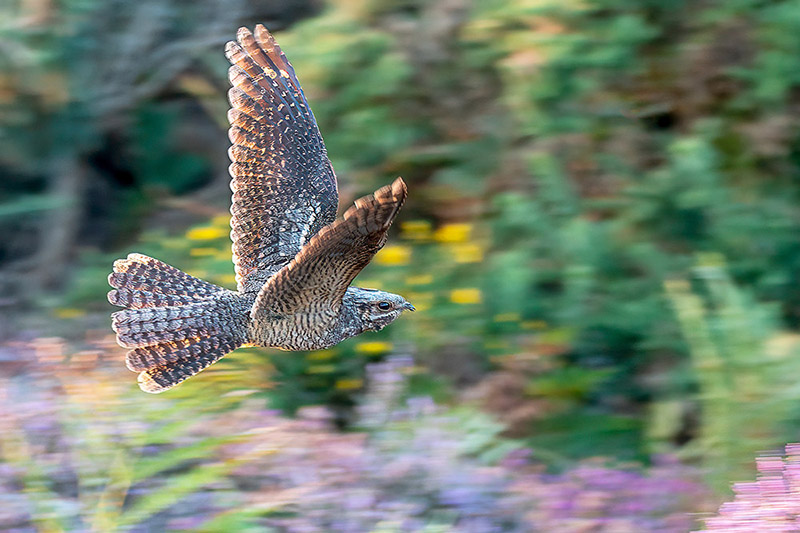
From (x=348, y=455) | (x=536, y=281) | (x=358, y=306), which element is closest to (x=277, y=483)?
(x=348, y=455)

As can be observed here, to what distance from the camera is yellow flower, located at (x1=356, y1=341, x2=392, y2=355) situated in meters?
4.78

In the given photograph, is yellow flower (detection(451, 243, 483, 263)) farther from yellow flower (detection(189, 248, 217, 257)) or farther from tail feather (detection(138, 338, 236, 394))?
tail feather (detection(138, 338, 236, 394))

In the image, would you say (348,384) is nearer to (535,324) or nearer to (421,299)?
(421,299)

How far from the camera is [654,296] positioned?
16.8 feet

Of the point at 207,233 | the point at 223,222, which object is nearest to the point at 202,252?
the point at 207,233

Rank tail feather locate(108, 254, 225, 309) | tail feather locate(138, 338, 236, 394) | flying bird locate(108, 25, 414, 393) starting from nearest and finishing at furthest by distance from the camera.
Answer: flying bird locate(108, 25, 414, 393), tail feather locate(138, 338, 236, 394), tail feather locate(108, 254, 225, 309)

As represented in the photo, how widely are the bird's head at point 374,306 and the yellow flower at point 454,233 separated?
187 cm

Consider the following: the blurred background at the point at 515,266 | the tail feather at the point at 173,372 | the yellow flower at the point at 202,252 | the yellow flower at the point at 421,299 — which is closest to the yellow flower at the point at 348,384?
the blurred background at the point at 515,266

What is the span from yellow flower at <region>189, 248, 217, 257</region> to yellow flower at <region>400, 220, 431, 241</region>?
104 centimetres

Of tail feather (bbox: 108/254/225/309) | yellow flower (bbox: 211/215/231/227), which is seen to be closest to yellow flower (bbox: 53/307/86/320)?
yellow flower (bbox: 211/215/231/227)

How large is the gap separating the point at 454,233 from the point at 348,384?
1.00 m

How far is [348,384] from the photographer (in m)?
4.92

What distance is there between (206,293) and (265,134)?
63cm

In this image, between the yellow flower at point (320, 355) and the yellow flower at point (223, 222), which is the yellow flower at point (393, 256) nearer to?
the yellow flower at point (320, 355)
